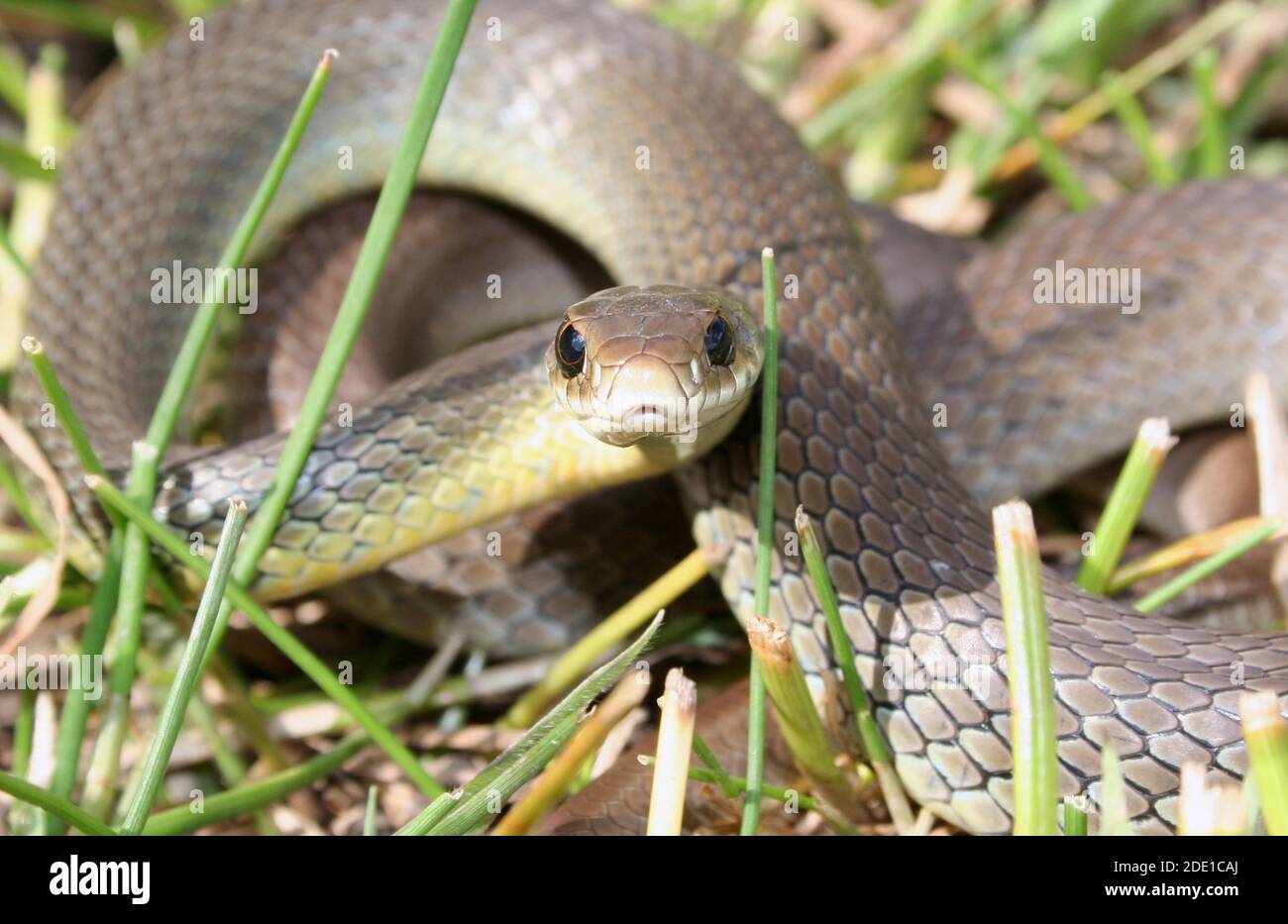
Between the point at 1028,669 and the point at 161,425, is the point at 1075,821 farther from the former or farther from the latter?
the point at 161,425

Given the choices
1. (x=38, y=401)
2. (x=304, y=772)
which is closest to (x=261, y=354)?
(x=38, y=401)

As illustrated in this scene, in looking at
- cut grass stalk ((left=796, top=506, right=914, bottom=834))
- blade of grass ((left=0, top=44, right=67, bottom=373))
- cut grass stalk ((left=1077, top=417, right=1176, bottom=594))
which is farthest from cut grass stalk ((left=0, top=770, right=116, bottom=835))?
blade of grass ((left=0, top=44, right=67, bottom=373))

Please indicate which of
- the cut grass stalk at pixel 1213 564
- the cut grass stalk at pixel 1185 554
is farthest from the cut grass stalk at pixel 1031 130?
the cut grass stalk at pixel 1213 564

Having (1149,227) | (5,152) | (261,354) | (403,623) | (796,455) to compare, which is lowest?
(403,623)

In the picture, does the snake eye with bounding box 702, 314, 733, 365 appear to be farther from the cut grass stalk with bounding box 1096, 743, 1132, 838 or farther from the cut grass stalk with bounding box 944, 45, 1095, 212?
the cut grass stalk with bounding box 944, 45, 1095, 212

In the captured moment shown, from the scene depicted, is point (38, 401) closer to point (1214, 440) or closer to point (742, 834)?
point (742, 834)

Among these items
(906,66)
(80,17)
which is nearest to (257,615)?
(906,66)
